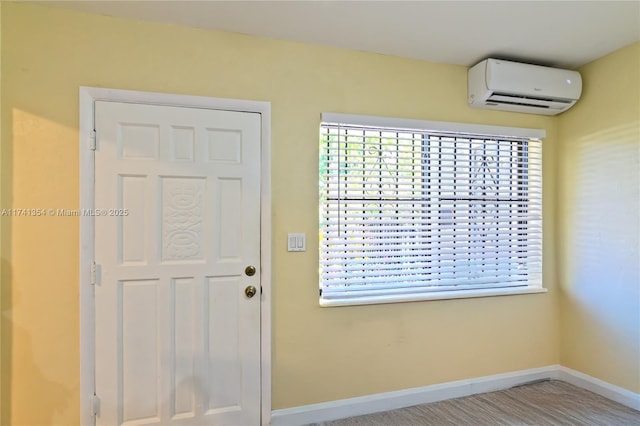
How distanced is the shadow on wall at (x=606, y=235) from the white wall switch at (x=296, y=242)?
6.96 feet

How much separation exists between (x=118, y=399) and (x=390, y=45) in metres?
2.67

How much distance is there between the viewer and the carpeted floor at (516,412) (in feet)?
7.78

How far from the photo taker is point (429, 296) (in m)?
2.65

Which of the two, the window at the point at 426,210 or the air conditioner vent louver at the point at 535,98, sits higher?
the air conditioner vent louver at the point at 535,98

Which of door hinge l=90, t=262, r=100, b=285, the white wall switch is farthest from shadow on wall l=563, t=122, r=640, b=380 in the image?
door hinge l=90, t=262, r=100, b=285

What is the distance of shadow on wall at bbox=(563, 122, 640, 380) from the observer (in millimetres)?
2510

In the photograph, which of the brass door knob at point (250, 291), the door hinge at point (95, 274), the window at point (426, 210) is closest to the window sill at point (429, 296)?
the window at point (426, 210)

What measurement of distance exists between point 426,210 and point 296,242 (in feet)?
3.25

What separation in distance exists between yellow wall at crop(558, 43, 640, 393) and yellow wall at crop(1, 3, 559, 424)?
5.0 inches

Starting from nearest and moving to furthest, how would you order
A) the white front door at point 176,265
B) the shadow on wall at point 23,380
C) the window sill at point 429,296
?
1. the shadow on wall at point 23,380
2. the white front door at point 176,265
3. the window sill at point 429,296

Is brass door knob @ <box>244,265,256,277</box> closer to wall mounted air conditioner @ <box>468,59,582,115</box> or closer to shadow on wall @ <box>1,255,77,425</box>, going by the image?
shadow on wall @ <box>1,255,77,425</box>

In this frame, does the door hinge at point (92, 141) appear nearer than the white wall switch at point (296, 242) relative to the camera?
Yes

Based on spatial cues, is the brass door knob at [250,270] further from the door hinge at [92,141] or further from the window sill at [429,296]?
the door hinge at [92,141]

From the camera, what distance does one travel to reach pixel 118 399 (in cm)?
207
